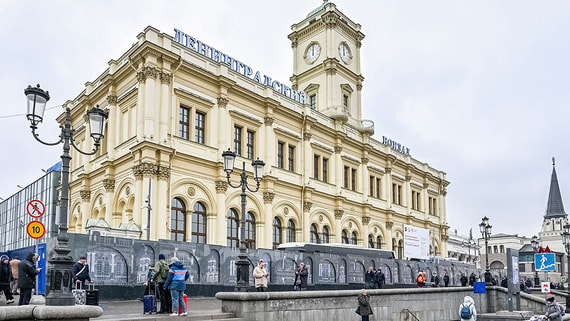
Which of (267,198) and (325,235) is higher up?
(267,198)

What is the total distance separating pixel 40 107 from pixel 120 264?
939 centimetres

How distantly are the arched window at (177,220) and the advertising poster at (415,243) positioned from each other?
19.6 metres

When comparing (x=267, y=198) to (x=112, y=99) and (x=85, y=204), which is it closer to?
(x=112, y=99)

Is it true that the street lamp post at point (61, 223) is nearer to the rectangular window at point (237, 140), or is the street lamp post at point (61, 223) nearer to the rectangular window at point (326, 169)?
the rectangular window at point (237, 140)

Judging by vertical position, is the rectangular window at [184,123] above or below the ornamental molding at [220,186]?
above

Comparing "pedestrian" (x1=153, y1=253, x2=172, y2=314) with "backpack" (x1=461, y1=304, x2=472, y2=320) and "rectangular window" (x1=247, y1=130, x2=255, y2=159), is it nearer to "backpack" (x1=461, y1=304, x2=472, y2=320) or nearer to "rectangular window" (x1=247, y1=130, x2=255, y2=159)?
"backpack" (x1=461, y1=304, x2=472, y2=320)

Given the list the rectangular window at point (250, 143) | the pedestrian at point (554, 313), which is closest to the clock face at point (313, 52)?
the rectangular window at point (250, 143)

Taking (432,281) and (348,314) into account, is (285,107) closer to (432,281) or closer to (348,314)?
(432,281)

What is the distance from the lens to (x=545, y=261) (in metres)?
20.8

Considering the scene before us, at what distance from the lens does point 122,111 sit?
31094 mm

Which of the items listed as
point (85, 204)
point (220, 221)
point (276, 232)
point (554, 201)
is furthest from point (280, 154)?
point (554, 201)

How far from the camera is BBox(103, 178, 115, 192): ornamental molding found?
30453mm

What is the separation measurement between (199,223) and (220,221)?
117cm

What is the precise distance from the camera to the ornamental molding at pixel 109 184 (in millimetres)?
30453
